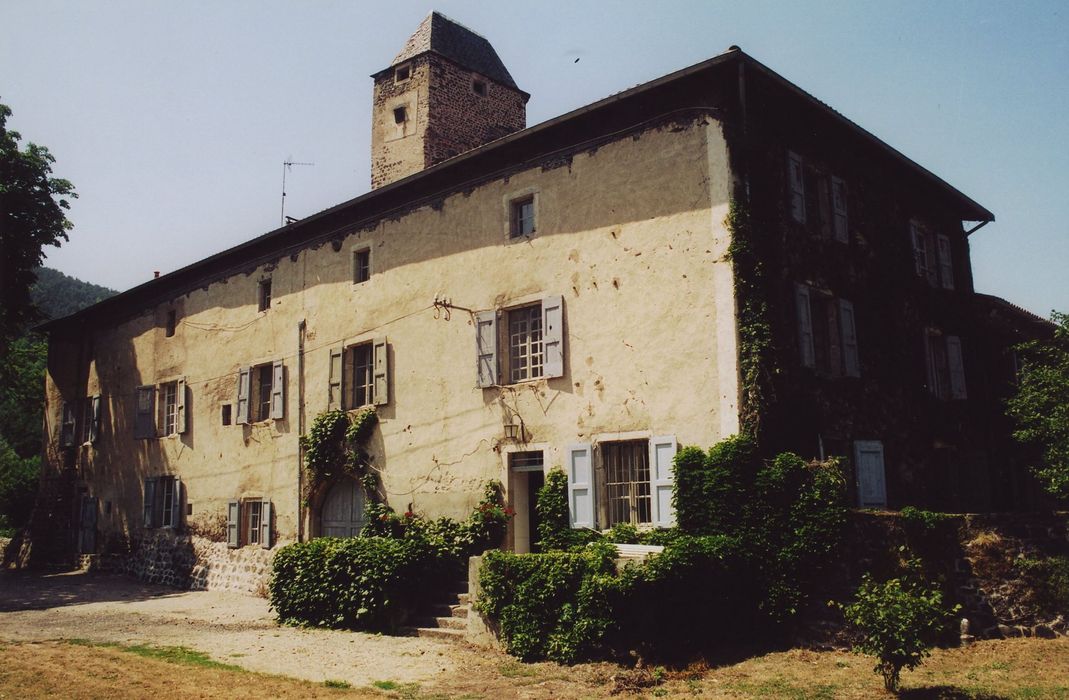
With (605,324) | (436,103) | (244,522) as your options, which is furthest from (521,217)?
(244,522)

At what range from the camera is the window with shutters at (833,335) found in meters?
13.5

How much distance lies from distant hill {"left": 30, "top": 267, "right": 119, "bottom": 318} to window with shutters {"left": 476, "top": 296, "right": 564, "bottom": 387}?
45918mm

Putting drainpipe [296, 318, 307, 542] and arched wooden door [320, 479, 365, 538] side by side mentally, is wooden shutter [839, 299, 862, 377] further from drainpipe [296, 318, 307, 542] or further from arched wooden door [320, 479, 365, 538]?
drainpipe [296, 318, 307, 542]

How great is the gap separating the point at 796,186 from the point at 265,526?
504 inches

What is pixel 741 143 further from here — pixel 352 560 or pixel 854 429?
pixel 352 560

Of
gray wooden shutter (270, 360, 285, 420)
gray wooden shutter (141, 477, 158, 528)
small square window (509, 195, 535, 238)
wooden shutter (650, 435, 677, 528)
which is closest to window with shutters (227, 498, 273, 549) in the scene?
gray wooden shutter (270, 360, 285, 420)

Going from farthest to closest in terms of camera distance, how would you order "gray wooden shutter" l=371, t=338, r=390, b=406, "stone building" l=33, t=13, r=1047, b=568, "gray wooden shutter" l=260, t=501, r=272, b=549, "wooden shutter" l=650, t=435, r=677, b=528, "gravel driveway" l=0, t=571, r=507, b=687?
"gray wooden shutter" l=260, t=501, r=272, b=549 → "gray wooden shutter" l=371, t=338, r=390, b=406 → "stone building" l=33, t=13, r=1047, b=568 → "wooden shutter" l=650, t=435, r=677, b=528 → "gravel driveway" l=0, t=571, r=507, b=687

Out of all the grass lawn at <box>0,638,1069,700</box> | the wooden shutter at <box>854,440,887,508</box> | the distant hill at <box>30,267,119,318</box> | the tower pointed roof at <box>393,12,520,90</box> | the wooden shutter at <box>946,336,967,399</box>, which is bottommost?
the grass lawn at <box>0,638,1069,700</box>

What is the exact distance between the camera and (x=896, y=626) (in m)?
8.49

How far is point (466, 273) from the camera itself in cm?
1529

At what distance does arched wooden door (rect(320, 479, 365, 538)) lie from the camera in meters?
16.9

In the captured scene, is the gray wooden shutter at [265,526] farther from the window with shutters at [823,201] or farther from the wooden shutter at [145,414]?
the window with shutters at [823,201]

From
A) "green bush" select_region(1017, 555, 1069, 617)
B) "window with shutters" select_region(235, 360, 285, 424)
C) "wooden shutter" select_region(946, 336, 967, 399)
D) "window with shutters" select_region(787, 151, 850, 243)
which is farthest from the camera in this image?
"window with shutters" select_region(235, 360, 285, 424)

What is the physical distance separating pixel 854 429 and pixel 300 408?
11.1m
